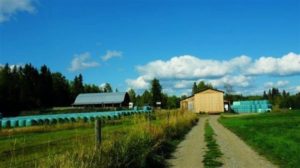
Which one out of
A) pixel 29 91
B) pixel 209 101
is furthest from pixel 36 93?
pixel 209 101

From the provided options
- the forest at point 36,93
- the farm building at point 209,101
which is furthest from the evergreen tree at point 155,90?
the farm building at point 209,101

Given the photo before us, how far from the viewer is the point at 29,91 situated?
109m

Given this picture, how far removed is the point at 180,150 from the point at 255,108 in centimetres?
8873

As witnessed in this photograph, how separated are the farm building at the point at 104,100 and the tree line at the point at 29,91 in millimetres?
6475

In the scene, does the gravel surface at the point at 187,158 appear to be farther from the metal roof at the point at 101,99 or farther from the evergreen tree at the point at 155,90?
the metal roof at the point at 101,99

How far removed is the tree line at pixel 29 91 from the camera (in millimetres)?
97375

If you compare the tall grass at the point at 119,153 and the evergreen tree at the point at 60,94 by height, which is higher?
the evergreen tree at the point at 60,94

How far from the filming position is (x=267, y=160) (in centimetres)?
1556

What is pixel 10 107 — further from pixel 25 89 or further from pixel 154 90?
pixel 154 90

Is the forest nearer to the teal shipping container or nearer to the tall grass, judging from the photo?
the teal shipping container

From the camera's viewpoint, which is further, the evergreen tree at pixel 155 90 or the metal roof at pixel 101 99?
the metal roof at pixel 101 99

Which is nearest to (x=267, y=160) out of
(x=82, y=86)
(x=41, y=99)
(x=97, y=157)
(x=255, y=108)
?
(x=97, y=157)

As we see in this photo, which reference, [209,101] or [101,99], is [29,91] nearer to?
[101,99]

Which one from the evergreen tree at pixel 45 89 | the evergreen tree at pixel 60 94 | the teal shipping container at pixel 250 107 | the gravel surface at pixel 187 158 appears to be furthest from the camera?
the evergreen tree at pixel 60 94
